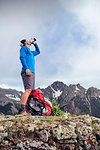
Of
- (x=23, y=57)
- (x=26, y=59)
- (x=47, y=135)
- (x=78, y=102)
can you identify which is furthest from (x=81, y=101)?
(x=47, y=135)

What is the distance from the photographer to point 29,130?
551cm

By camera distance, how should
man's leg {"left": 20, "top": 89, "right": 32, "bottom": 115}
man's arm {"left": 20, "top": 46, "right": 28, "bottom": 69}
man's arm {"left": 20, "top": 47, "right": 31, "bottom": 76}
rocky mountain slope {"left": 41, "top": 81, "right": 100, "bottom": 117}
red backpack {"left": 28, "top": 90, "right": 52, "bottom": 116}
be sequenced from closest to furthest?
man's leg {"left": 20, "top": 89, "right": 32, "bottom": 115} < red backpack {"left": 28, "top": 90, "right": 52, "bottom": 116} < man's arm {"left": 20, "top": 47, "right": 31, "bottom": 76} < man's arm {"left": 20, "top": 46, "right": 28, "bottom": 69} < rocky mountain slope {"left": 41, "top": 81, "right": 100, "bottom": 117}

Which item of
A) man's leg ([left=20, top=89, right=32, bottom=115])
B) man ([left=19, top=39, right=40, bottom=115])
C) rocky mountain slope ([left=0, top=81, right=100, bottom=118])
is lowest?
man's leg ([left=20, top=89, right=32, bottom=115])

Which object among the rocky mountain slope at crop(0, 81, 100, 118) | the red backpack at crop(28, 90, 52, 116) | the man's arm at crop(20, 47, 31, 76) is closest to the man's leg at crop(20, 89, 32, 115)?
the red backpack at crop(28, 90, 52, 116)

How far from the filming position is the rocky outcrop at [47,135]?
517cm

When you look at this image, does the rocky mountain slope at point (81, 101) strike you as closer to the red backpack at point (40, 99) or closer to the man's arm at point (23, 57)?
the red backpack at point (40, 99)

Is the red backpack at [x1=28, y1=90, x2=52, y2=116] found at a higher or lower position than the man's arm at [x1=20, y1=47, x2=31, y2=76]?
lower

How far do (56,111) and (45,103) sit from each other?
2.19 metres

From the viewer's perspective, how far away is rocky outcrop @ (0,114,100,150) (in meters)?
5.17

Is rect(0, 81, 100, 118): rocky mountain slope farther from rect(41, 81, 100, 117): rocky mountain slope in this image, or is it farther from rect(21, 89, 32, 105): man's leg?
rect(21, 89, 32, 105): man's leg

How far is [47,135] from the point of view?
5.44 meters

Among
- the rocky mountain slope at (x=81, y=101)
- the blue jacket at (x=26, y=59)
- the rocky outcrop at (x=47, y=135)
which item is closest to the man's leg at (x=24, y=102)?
the blue jacket at (x=26, y=59)

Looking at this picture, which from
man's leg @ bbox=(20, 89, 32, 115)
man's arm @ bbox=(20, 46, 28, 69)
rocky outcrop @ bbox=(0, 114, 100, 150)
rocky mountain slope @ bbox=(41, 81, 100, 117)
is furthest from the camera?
rocky mountain slope @ bbox=(41, 81, 100, 117)

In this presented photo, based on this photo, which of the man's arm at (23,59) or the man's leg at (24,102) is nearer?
the man's leg at (24,102)
